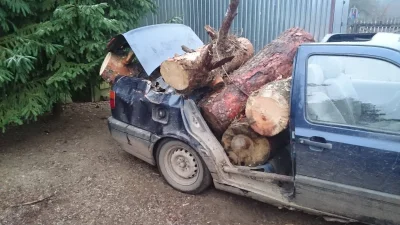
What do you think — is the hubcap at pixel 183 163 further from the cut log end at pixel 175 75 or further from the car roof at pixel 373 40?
the car roof at pixel 373 40

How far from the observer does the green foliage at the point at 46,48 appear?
457cm

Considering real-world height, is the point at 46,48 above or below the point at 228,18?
below

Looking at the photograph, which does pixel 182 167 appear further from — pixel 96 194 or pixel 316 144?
pixel 316 144

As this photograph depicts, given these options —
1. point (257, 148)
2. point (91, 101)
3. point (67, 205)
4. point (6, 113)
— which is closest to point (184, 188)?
point (257, 148)

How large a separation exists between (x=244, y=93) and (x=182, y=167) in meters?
1.10

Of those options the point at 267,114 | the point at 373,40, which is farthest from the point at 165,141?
the point at 373,40

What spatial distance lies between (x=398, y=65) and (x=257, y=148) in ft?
4.79

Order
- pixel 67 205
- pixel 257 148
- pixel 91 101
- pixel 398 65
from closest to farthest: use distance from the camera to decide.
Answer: pixel 398 65 → pixel 257 148 → pixel 67 205 → pixel 91 101

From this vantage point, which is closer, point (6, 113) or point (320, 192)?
point (320, 192)

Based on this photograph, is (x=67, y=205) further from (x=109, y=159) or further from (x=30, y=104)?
(x=30, y=104)

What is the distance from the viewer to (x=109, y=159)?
4660 mm

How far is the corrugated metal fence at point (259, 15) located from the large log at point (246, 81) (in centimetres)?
290

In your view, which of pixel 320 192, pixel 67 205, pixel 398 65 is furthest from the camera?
pixel 67 205

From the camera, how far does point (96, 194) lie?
3.80 meters
